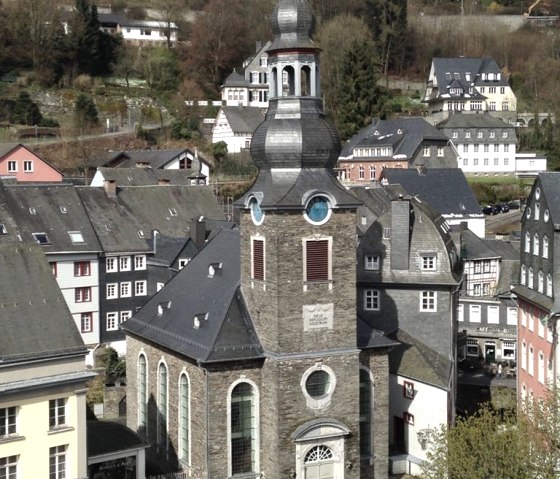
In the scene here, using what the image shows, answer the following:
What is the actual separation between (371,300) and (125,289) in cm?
1715

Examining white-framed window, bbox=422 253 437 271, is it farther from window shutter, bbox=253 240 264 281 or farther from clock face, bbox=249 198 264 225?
clock face, bbox=249 198 264 225

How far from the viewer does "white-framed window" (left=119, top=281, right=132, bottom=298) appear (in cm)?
5184

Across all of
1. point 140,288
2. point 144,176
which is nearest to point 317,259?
point 140,288

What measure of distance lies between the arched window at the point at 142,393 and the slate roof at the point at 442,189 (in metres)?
32.3

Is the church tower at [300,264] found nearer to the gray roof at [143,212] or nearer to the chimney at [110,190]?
the gray roof at [143,212]

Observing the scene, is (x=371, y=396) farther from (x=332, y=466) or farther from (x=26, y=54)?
(x=26, y=54)

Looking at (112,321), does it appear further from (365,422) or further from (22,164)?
(365,422)

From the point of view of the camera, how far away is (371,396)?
33188 millimetres

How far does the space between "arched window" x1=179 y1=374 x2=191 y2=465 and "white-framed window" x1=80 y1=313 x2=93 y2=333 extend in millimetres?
18020

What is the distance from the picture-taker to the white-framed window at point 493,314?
52906 mm

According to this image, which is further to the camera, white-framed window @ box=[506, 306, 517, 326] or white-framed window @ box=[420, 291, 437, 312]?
white-framed window @ box=[506, 306, 517, 326]

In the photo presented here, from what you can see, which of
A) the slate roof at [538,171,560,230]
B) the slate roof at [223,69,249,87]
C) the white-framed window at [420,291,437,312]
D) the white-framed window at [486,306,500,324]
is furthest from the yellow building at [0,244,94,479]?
the slate roof at [223,69,249,87]

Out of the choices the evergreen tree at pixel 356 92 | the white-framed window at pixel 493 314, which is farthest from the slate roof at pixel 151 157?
the white-framed window at pixel 493 314

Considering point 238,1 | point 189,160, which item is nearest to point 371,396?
point 189,160
